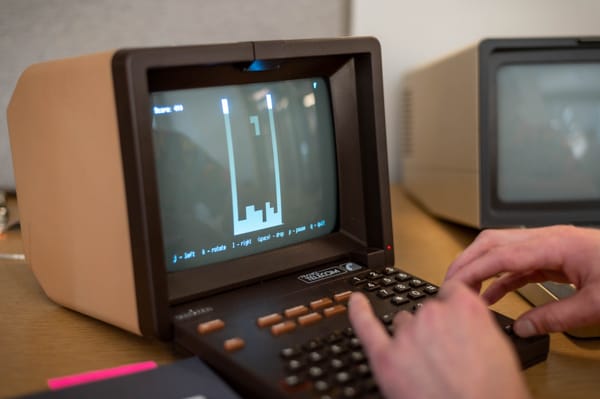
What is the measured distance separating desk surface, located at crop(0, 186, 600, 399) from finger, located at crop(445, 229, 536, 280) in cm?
9

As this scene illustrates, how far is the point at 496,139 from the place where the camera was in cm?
90

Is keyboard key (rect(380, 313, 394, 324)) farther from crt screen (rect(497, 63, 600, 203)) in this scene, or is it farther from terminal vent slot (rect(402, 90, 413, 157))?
terminal vent slot (rect(402, 90, 413, 157))

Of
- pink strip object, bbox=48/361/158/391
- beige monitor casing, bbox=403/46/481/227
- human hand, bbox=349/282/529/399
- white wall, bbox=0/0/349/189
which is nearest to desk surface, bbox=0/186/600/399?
pink strip object, bbox=48/361/158/391

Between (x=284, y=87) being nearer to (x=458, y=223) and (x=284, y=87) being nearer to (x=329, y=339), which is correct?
(x=329, y=339)

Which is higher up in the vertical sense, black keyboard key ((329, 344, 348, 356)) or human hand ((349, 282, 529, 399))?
human hand ((349, 282, 529, 399))

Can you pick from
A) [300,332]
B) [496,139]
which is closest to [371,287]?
[300,332]

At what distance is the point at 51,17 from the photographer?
3.28 ft

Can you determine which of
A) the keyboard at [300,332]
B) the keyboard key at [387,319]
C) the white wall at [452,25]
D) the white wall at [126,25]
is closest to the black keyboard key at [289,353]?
the keyboard at [300,332]

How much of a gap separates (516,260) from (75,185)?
1.43 feet

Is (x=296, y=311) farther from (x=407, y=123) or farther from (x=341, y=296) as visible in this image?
(x=407, y=123)

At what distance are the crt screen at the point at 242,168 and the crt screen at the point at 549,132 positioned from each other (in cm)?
33

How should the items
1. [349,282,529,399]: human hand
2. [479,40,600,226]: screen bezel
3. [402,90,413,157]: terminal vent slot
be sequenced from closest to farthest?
[349,282,529,399]: human hand → [479,40,600,226]: screen bezel → [402,90,413,157]: terminal vent slot

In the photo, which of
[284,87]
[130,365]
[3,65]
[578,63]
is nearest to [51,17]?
[3,65]

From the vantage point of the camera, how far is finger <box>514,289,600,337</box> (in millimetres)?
564
